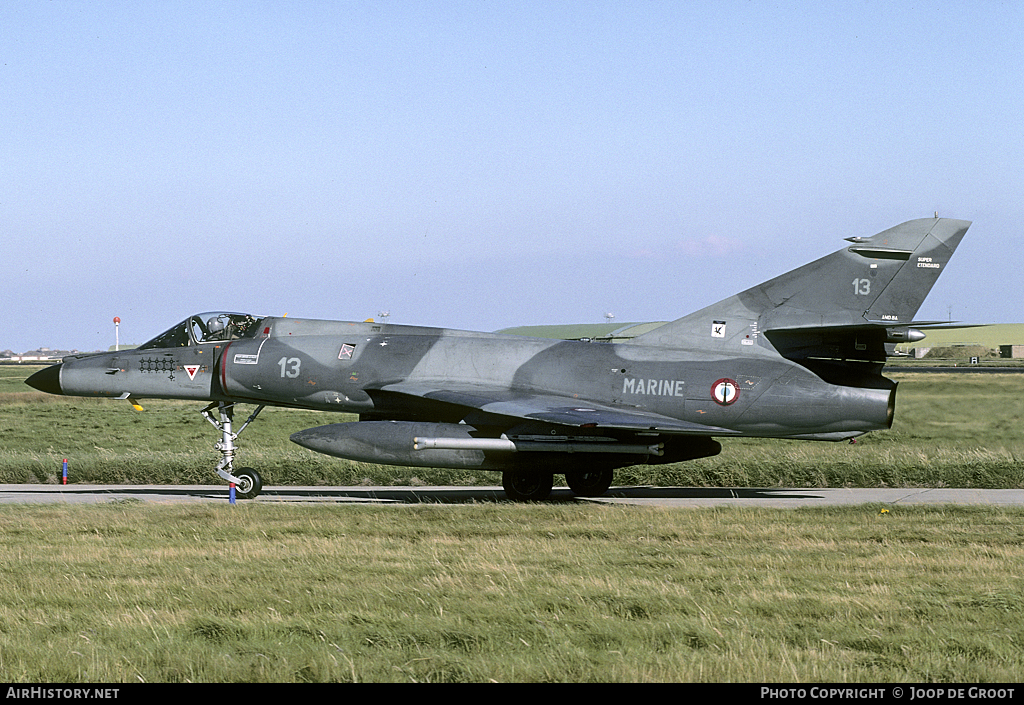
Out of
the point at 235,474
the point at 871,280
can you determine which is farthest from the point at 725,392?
the point at 235,474

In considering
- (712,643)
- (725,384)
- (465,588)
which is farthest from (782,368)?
(712,643)

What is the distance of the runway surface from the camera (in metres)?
16.9

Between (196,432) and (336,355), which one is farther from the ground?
(336,355)

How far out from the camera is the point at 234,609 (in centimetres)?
824

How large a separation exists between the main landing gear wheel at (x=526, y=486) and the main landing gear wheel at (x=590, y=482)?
612 millimetres

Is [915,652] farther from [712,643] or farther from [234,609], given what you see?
[234,609]

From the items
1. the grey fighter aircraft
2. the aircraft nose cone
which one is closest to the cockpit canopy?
the grey fighter aircraft

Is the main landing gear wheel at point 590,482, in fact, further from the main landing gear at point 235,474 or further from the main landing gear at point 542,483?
the main landing gear at point 235,474

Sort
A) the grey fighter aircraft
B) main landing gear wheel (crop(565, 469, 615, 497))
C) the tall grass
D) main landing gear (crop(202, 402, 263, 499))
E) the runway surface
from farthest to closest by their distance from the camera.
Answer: main landing gear wheel (crop(565, 469, 615, 497)), main landing gear (crop(202, 402, 263, 499)), the runway surface, the grey fighter aircraft, the tall grass

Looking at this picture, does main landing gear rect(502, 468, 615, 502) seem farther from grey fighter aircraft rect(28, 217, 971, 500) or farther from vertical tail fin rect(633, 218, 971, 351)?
vertical tail fin rect(633, 218, 971, 351)

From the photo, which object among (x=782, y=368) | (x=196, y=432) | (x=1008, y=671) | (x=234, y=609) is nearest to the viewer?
(x=1008, y=671)

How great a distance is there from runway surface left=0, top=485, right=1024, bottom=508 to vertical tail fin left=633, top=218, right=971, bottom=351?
3043 millimetres

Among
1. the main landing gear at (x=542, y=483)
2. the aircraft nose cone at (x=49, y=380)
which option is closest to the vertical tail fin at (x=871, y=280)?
the main landing gear at (x=542, y=483)

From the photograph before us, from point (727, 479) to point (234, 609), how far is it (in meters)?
14.1
